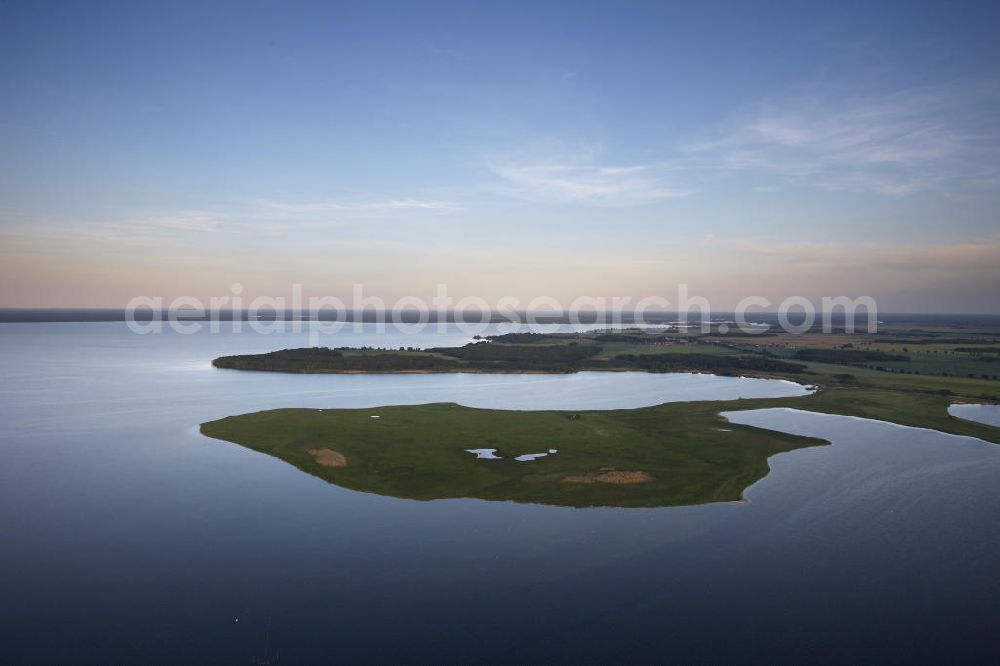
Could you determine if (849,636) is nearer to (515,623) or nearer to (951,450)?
(515,623)

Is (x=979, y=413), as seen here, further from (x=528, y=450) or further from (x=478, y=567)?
(x=478, y=567)

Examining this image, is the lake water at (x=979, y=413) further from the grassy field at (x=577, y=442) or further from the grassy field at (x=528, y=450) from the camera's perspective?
the grassy field at (x=528, y=450)

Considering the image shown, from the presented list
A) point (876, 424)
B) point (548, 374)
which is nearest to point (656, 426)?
point (876, 424)

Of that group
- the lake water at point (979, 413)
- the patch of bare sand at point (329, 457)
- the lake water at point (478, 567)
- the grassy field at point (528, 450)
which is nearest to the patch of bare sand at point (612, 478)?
the grassy field at point (528, 450)

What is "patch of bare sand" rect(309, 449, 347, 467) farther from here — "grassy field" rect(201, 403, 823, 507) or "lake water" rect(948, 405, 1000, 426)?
"lake water" rect(948, 405, 1000, 426)

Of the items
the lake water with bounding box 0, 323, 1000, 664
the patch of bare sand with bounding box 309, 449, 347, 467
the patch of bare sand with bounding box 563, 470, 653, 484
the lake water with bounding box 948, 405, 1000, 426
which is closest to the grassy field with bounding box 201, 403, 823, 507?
the patch of bare sand with bounding box 563, 470, 653, 484

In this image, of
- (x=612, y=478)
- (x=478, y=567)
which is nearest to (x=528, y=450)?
(x=612, y=478)
